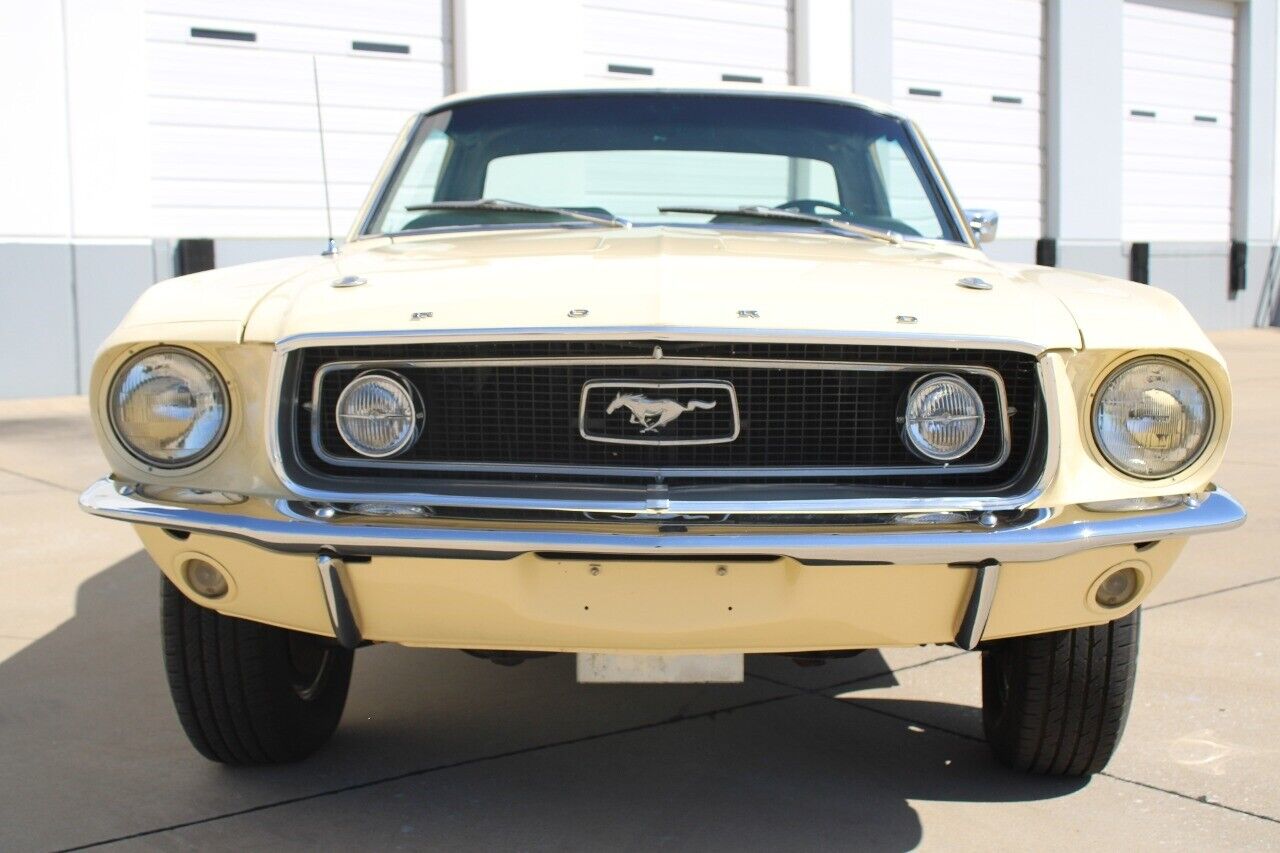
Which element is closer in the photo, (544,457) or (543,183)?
(544,457)

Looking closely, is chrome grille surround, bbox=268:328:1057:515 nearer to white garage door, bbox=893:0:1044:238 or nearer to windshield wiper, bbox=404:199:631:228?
windshield wiper, bbox=404:199:631:228

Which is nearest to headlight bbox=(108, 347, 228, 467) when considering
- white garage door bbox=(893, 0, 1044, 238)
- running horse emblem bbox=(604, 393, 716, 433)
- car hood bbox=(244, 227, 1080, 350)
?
car hood bbox=(244, 227, 1080, 350)

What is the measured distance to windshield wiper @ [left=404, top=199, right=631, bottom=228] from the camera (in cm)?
351

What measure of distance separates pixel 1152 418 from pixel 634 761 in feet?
4.27

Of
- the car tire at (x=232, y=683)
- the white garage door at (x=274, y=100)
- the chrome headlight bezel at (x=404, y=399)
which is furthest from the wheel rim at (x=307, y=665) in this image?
the white garage door at (x=274, y=100)

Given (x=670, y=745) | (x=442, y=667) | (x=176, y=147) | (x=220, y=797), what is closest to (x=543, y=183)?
(x=442, y=667)

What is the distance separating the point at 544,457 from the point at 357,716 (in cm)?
120

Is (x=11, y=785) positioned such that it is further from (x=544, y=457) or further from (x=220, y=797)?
(x=544, y=457)

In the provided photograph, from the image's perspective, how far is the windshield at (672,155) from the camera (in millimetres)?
3891

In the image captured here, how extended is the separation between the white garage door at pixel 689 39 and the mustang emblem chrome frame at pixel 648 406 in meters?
9.70

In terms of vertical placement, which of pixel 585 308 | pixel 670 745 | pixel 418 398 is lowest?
pixel 670 745

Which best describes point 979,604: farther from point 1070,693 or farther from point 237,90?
point 237,90

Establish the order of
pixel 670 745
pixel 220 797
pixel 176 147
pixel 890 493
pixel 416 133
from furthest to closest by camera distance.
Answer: pixel 176 147
pixel 416 133
pixel 670 745
pixel 220 797
pixel 890 493

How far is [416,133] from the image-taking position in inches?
159
